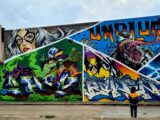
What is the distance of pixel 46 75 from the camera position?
24938 millimetres

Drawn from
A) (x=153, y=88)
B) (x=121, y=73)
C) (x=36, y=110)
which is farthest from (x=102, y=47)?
(x=36, y=110)

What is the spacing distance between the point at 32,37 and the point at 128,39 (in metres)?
6.04

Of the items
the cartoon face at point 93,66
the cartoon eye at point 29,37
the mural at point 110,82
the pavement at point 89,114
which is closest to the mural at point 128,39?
the mural at point 110,82

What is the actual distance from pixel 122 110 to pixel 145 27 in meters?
4.94

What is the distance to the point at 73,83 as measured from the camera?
24.1 meters

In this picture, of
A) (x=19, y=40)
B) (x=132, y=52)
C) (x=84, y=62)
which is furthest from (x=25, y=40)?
(x=132, y=52)

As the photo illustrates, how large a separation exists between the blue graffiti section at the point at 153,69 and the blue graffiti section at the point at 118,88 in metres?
0.31

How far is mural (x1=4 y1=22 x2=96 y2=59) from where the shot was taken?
24.6 metres

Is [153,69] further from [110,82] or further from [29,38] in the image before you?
[29,38]

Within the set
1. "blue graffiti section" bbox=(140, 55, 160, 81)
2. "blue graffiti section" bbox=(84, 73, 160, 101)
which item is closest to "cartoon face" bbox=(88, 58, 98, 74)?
"blue graffiti section" bbox=(84, 73, 160, 101)

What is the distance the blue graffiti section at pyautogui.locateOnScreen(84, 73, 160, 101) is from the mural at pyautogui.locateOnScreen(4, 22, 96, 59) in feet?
9.41

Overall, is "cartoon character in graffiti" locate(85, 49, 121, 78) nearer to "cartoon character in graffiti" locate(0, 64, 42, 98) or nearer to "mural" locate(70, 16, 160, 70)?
"mural" locate(70, 16, 160, 70)

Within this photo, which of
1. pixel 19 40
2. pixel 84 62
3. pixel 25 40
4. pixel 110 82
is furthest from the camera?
pixel 19 40

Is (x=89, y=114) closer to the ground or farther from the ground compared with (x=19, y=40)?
closer to the ground
